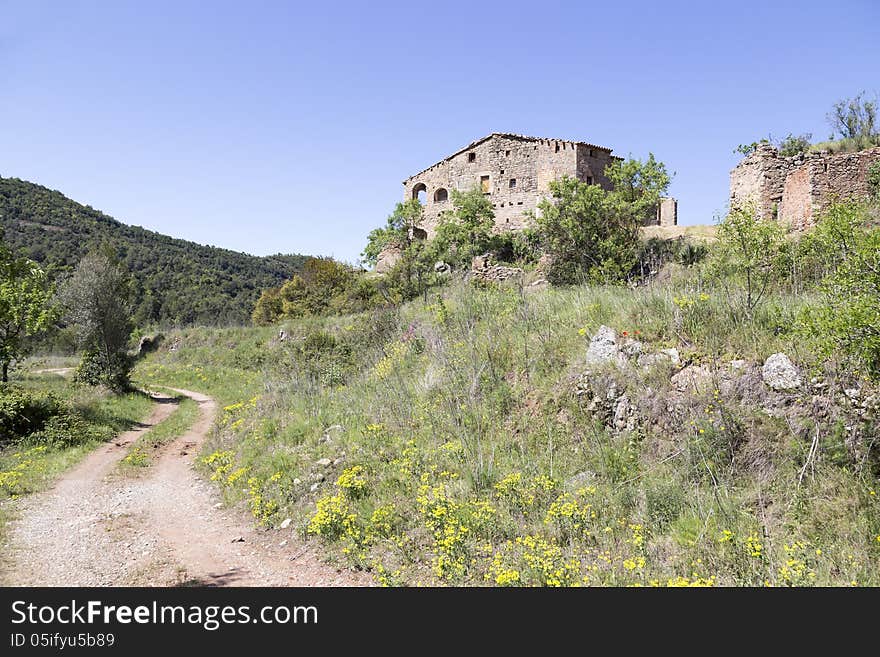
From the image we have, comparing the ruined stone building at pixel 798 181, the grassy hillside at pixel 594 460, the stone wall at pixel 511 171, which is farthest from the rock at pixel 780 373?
the stone wall at pixel 511 171

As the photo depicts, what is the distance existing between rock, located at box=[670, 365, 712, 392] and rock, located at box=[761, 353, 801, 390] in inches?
23.6

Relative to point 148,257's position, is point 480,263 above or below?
below

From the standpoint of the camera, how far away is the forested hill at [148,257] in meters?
58.6

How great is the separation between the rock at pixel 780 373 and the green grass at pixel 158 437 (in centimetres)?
1083

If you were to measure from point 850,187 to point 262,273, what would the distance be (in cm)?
8226

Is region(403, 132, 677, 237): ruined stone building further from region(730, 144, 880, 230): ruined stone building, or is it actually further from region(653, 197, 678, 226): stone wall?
region(730, 144, 880, 230): ruined stone building

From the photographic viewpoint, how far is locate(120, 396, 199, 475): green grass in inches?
408

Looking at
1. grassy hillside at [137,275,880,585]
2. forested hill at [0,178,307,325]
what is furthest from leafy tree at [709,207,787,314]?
forested hill at [0,178,307,325]

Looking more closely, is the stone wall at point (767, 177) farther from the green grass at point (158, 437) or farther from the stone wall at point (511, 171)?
the green grass at point (158, 437)

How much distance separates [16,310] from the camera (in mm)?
13016

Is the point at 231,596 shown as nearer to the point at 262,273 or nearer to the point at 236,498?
the point at 236,498

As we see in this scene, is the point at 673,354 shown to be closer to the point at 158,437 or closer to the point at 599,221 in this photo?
the point at 158,437

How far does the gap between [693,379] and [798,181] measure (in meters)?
15.2

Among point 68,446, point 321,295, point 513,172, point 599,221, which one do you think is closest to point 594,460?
point 68,446
